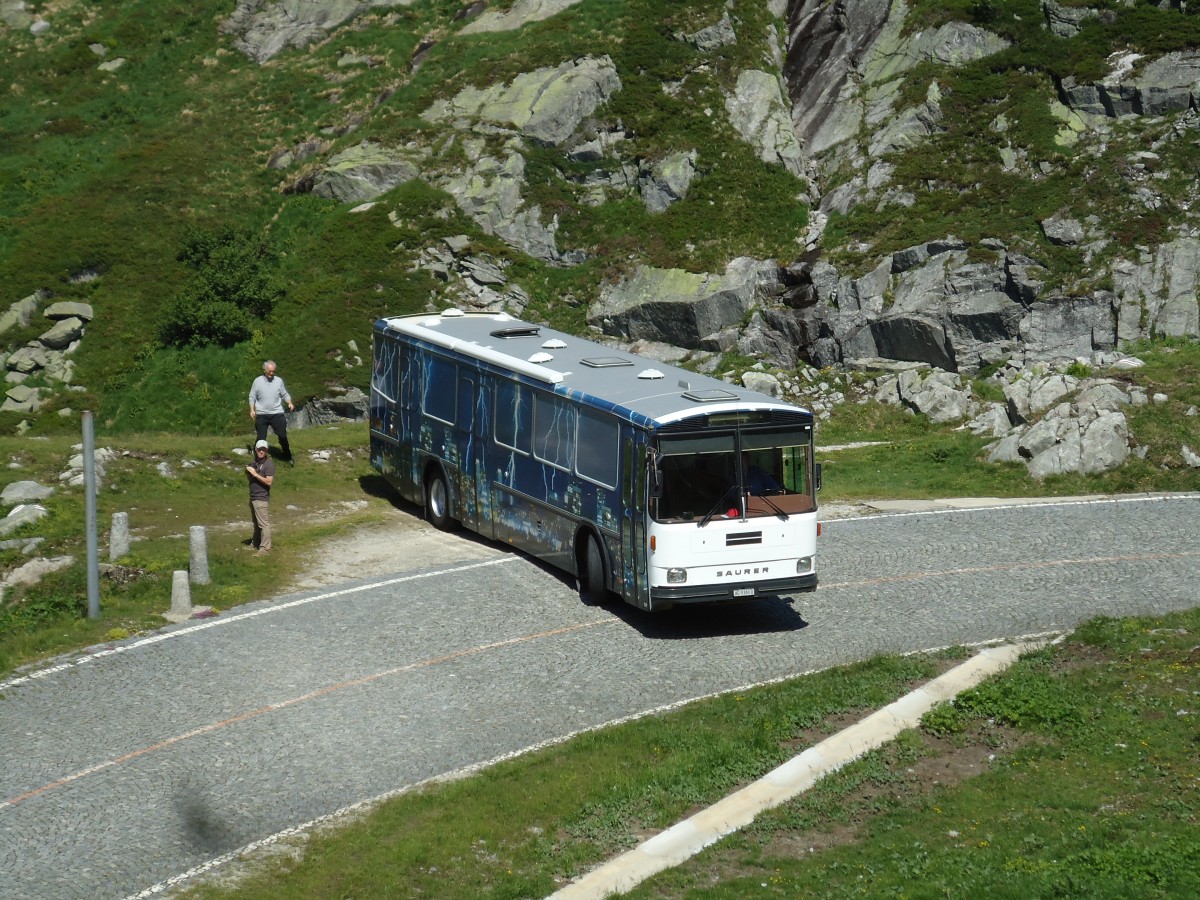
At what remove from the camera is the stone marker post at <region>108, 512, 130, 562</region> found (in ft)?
70.9

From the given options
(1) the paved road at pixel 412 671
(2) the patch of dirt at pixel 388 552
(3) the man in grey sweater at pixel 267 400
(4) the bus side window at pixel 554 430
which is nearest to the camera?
(1) the paved road at pixel 412 671

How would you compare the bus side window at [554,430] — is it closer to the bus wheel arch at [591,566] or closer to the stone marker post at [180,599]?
the bus wheel arch at [591,566]

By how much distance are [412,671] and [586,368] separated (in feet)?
20.7

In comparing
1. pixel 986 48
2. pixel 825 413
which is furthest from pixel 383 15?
pixel 825 413

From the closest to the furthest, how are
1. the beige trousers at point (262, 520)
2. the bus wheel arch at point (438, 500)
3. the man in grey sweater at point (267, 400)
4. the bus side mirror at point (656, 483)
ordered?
the bus side mirror at point (656, 483)
the beige trousers at point (262, 520)
the bus wheel arch at point (438, 500)
the man in grey sweater at point (267, 400)

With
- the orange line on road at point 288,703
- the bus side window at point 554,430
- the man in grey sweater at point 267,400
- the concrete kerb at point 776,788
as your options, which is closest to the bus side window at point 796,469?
the orange line on road at point 288,703

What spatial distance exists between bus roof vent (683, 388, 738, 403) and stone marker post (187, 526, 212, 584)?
7.69m

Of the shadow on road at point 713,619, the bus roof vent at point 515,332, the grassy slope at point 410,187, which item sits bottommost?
the shadow on road at point 713,619

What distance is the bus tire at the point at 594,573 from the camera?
19.7 meters

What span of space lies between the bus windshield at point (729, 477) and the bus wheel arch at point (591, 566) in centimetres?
195

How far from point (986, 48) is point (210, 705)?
41.3 metres

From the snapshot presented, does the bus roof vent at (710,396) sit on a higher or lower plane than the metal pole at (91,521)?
higher

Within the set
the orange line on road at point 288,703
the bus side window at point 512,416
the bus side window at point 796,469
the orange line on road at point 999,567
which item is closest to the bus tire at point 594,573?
the orange line on road at point 288,703

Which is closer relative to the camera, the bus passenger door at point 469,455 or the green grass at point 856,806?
the green grass at point 856,806
